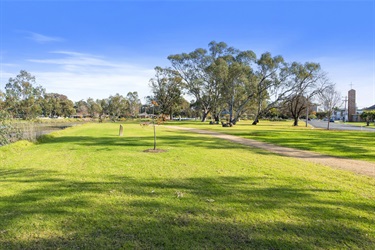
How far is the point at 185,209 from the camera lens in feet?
14.1

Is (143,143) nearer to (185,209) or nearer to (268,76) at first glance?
(185,209)

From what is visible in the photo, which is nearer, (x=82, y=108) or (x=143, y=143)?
(x=143, y=143)

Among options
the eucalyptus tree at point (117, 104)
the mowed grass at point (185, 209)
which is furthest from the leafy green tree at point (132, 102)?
the mowed grass at point (185, 209)

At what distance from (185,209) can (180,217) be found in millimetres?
332

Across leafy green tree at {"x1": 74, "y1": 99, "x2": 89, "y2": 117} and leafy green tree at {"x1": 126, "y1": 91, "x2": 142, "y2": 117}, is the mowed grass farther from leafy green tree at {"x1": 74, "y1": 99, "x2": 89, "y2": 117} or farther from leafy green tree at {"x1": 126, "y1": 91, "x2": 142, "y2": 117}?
leafy green tree at {"x1": 74, "y1": 99, "x2": 89, "y2": 117}

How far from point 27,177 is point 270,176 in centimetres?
643

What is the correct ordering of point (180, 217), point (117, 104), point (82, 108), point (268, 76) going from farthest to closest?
point (82, 108), point (117, 104), point (268, 76), point (180, 217)

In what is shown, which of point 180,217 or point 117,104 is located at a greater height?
point 117,104

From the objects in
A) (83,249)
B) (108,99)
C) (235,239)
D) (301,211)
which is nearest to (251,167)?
(301,211)

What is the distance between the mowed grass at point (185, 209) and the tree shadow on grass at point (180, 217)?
1 centimetres

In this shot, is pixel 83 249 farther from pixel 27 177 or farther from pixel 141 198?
pixel 27 177

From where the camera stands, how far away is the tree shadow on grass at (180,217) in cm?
326

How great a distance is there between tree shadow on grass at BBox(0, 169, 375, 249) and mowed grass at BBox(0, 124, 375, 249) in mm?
14

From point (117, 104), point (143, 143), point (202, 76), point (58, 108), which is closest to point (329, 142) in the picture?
point (143, 143)
